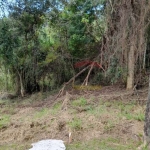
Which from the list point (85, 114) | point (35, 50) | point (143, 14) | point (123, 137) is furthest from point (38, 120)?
point (35, 50)

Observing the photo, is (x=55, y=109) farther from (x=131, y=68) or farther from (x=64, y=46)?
(x=64, y=46)

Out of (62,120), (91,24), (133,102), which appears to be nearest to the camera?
(62,120)

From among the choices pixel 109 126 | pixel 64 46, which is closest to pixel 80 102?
pixel 109 126

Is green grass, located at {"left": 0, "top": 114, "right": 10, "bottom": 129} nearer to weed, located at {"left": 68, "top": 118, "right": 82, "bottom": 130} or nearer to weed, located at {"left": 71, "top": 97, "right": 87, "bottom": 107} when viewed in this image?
weed, located at {"left": 68, "top": 118, "right": 82, "bottom": 130}

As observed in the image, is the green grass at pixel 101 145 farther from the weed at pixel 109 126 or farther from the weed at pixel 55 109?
the weed at pixel 55 109

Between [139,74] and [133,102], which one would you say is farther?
[139,74]

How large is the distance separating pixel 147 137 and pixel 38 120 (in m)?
2.25

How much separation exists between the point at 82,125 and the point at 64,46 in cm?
496

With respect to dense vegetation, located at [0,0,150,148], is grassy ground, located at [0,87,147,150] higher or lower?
lower

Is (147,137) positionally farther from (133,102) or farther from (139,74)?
(139,74)

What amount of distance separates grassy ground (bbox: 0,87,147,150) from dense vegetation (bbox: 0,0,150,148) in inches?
61.4

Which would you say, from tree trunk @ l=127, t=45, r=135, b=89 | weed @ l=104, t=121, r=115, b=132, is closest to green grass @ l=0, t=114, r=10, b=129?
weed @ l=104, t=121, r=115, b=132

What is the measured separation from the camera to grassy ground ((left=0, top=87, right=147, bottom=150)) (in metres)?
4.31

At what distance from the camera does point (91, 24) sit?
29.0ft
